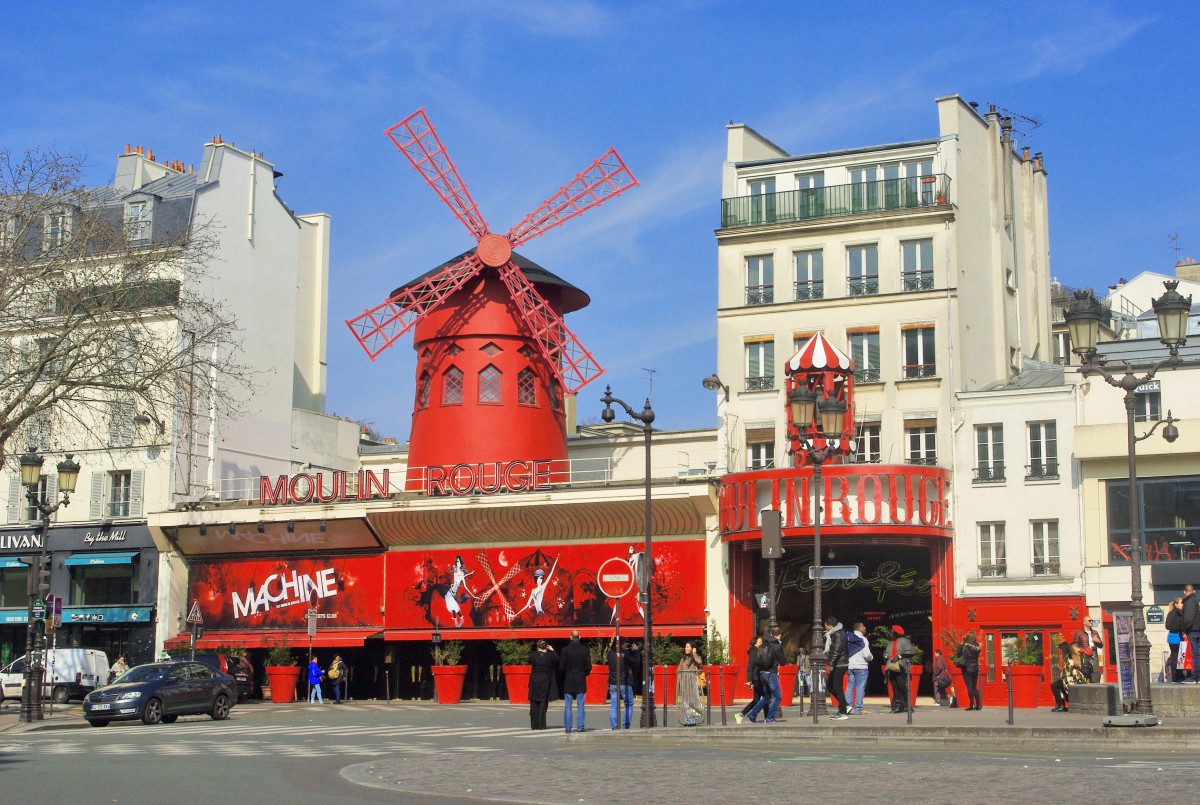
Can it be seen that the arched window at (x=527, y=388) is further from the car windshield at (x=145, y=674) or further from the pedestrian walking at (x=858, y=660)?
the pedestrian walking at (x=858, y=660)

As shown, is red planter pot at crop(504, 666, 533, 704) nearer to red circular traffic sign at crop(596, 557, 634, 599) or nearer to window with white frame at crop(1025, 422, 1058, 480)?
red circular traffic sign at crop(596, 557, 634, 599)

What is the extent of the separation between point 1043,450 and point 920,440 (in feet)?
8.18

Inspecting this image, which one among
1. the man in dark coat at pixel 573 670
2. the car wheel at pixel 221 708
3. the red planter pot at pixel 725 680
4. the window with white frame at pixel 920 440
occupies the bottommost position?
the car wheel at pixel 221 708

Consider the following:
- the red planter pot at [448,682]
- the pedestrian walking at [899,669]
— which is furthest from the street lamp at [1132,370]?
the red planter pot at [448,682]

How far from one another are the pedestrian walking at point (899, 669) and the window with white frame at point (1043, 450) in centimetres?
885

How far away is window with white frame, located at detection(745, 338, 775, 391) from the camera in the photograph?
32.2m

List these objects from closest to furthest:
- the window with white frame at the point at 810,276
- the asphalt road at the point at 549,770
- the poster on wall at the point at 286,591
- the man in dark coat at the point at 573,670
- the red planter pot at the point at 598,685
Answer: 1. the asphalt road at the point at 549,770
2. the man in dark coat at the point at 573,670
3. the red planter pot at the point at 598,685
4. the window with white frame at the point at 810,276
5. the poster on wall at the point at 286,591

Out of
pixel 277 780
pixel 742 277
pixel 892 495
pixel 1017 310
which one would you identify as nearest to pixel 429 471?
pixel 742 277

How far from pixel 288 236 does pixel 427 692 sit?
43.0 ft

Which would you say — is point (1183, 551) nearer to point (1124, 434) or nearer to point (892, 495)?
point (1124, 434)

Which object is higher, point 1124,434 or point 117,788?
point 1124,434

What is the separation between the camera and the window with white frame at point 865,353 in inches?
1235

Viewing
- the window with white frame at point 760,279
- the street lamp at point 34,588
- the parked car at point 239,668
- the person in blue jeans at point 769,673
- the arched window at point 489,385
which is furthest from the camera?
the arched window at point 489,385

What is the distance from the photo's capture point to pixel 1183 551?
2827 centimetres
